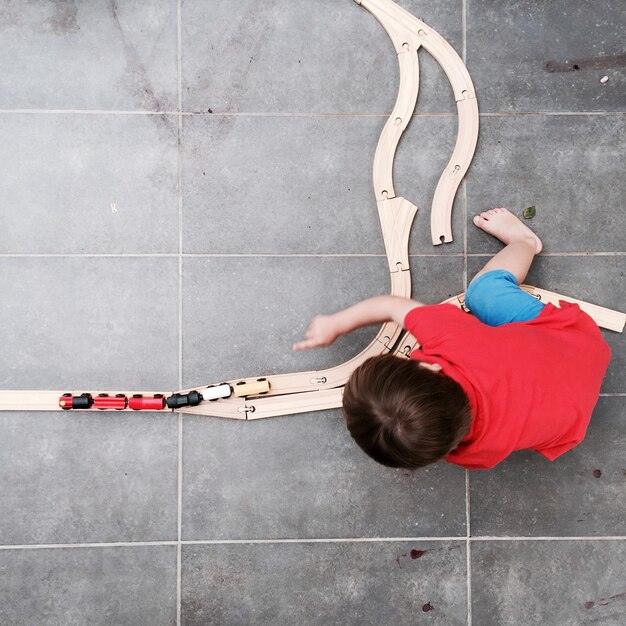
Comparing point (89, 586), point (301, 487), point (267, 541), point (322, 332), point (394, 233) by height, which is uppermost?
point (394, 233)

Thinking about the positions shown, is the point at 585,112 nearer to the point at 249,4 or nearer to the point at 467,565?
the point at 249,4

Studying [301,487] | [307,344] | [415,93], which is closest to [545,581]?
[301,487]

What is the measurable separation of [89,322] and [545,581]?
1245 millimetres

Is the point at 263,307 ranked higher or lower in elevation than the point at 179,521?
A: higher

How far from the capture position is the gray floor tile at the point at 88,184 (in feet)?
4.26

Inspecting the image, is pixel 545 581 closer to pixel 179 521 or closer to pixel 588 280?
pixel 588 280

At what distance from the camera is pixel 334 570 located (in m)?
1.33

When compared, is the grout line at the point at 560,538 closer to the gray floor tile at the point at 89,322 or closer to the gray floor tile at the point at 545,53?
the gray floor tile at the point at 89,322

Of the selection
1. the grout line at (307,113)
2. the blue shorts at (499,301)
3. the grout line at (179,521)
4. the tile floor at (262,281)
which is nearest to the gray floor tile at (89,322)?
the tile floor at (262,281)

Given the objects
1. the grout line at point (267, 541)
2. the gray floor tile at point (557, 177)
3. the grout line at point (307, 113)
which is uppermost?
the grout line at point (307, 113)

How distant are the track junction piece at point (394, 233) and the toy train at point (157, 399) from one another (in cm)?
1

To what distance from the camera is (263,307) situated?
1318 mm

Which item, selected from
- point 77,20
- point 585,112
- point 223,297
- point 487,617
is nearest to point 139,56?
point 77,20

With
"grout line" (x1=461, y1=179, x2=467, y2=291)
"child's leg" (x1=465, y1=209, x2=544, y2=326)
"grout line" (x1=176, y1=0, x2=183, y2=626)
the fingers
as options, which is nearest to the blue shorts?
"child's leg" (x1=465, y1=209, x2=544, y2=326)
